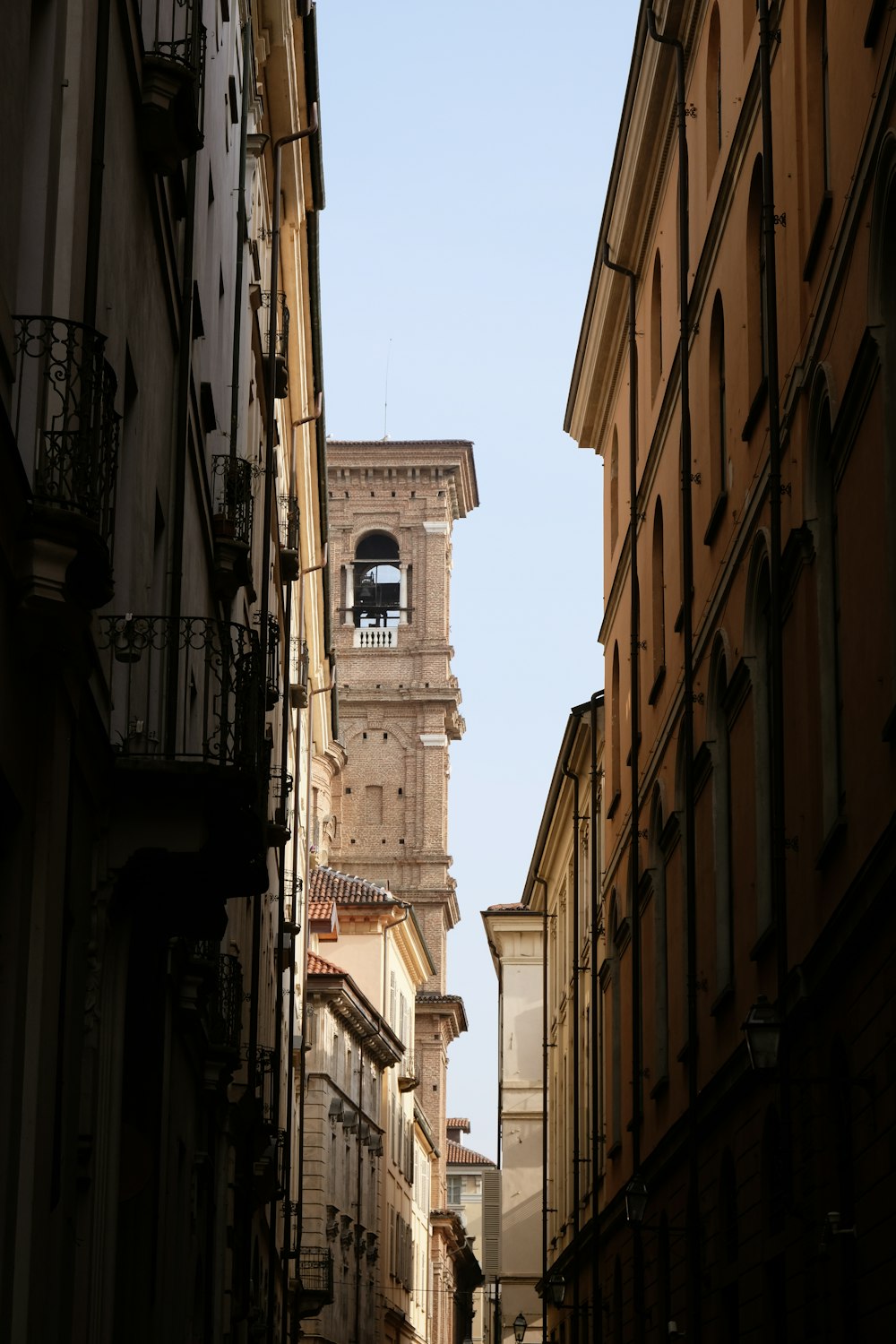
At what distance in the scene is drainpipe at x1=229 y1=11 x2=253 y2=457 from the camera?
21.6 m

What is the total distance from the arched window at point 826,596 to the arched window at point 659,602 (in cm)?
1135

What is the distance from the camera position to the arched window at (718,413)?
2248cm

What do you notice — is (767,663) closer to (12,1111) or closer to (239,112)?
(239,112)

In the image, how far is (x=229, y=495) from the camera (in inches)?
821

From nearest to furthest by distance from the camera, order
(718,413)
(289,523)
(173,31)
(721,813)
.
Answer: (173,31) < (721,813) < (718,413) < (289,523)

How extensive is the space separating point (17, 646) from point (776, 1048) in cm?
751

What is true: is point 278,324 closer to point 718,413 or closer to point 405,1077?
point 718,413

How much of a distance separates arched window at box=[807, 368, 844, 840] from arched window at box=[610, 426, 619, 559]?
19.1 meters

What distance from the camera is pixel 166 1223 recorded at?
57.6ft

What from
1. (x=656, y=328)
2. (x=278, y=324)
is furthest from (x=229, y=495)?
(x=656, y=328)

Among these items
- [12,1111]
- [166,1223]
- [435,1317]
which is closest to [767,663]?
[166,1223]

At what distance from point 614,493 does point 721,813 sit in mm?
15371

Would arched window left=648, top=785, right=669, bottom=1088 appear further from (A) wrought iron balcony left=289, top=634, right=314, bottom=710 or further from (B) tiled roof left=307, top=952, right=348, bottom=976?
(B) tiled roof left=307, top=952, right=348, bottom=976

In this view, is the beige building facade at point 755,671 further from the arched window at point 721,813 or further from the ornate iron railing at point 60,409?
the ornate iron railing at point 60,409
